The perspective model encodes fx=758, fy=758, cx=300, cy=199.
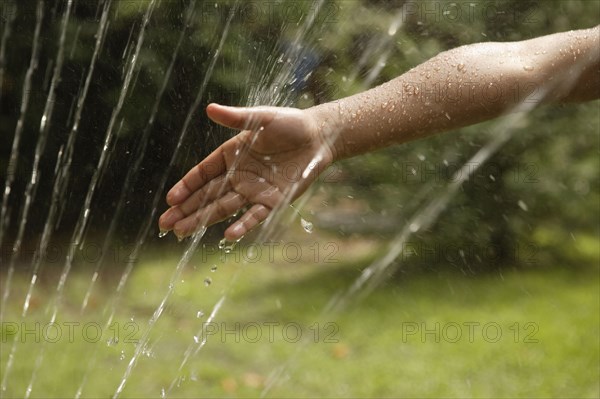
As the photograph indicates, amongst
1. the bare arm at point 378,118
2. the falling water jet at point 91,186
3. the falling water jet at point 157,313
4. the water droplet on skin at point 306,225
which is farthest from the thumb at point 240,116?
the falling water jet at point 91,186

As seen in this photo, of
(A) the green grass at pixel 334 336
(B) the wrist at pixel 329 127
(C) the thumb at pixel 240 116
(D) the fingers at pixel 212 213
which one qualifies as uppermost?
(C) the thumb at pixel 240 116

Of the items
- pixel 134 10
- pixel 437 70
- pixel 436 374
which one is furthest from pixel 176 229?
pixel 134 10

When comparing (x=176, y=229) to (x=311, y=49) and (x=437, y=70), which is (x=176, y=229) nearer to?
(x=437, y=70)

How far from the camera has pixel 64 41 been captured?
203 inches

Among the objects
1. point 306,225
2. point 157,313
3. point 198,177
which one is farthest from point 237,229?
point 157,313

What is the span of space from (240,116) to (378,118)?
1.66ft

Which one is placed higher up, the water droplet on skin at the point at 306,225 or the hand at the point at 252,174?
the hand at the point at 252,174

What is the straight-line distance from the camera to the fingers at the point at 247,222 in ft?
7.04

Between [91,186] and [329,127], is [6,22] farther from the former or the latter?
[329,127]

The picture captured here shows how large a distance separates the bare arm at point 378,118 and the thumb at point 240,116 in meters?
0.02

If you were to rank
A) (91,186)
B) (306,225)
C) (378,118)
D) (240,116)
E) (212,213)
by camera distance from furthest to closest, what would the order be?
1. (91,186)
2. (306,225)
3. (378,118)
4. (212,213)
5. (240,116)

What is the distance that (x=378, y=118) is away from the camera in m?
2.39

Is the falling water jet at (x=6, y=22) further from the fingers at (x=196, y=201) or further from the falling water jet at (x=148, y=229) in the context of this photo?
the fingers at (x=196, y=201)

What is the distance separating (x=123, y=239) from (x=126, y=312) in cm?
71
